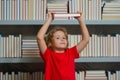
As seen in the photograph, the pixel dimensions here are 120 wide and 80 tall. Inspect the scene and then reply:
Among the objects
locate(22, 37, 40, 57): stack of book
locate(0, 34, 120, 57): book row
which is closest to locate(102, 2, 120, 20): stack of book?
locate(0, 34, 120, 57): book row

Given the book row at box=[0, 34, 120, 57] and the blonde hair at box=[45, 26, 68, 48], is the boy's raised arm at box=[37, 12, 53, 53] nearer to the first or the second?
the blonde hair at box=[45, 26, 68, 48]

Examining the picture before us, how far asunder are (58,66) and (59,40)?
0.16 meters

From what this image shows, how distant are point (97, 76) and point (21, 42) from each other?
0.60m

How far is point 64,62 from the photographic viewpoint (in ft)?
5.52

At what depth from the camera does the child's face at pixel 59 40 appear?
67.2 inches

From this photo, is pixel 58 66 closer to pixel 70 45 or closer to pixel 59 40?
pixel 59 40

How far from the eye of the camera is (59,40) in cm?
171

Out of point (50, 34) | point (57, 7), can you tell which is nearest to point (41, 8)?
point (57, 7)

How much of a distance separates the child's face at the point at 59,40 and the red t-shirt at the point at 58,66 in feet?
0.14

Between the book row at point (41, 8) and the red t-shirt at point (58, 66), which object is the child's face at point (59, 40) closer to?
the red t-shirt at point (58, 66)

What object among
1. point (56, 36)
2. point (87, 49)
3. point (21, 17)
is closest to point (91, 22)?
point (87, 49)

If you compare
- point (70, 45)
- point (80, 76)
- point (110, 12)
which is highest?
point (110, 12)

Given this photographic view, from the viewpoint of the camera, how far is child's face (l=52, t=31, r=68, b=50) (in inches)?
67.2

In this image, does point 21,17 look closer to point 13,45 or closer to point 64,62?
point 13,45
